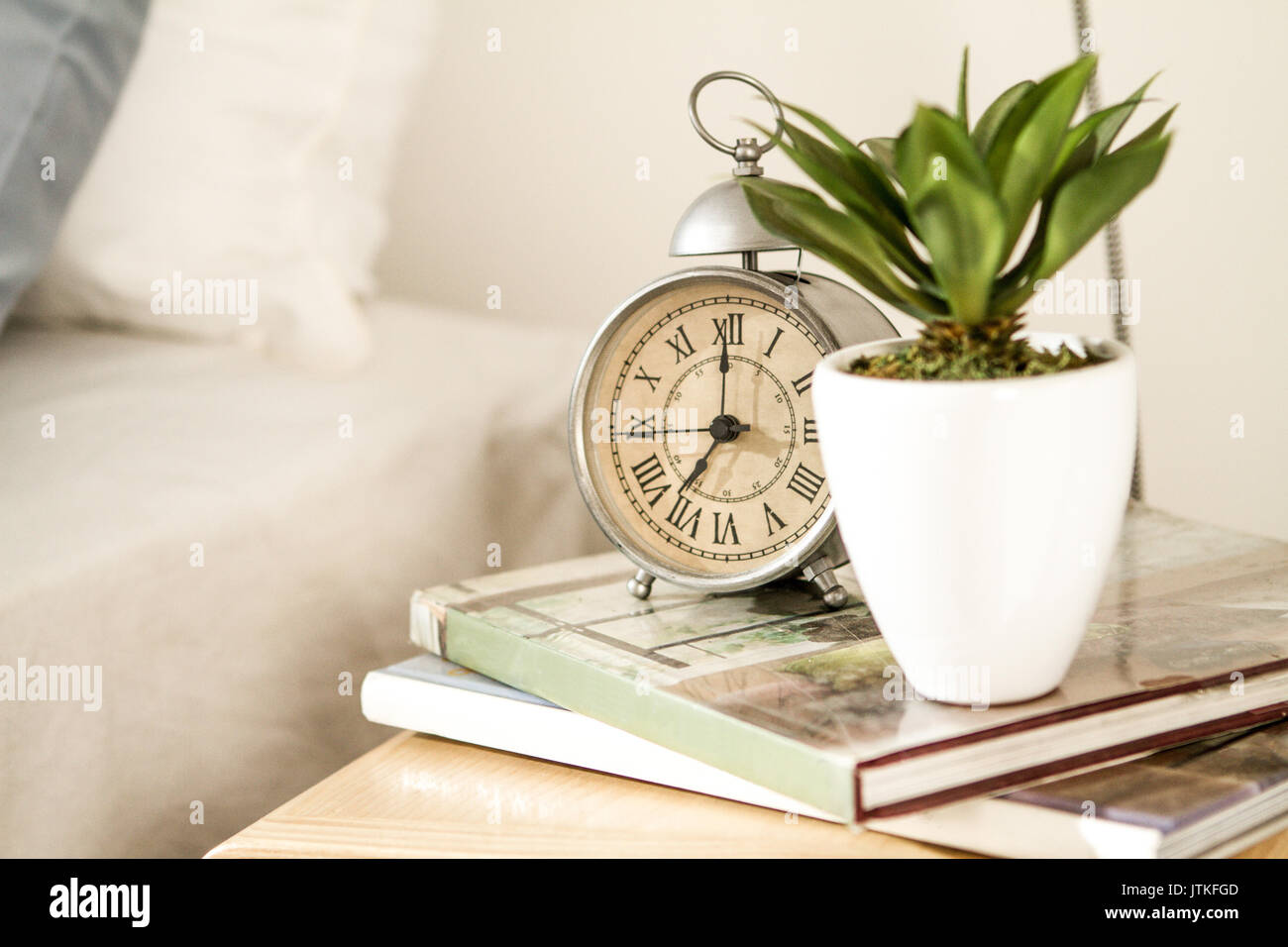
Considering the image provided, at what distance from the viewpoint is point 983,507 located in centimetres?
51

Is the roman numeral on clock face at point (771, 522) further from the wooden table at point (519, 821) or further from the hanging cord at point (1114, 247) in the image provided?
the hanging cord at point (1114, 247)

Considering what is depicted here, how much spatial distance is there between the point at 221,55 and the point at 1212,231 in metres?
0.90

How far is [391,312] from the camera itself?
1.27 m

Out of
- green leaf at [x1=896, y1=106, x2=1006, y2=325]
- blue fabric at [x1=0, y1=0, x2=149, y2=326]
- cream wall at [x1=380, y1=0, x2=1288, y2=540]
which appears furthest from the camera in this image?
cream wall at [x1=380, y1=0, x2=1288, y2=540]

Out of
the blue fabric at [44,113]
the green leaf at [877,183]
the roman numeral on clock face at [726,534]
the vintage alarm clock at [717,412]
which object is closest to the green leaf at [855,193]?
the green leaf at [877,183]

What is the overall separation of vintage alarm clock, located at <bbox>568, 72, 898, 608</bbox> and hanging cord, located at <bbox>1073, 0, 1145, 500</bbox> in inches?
13.0

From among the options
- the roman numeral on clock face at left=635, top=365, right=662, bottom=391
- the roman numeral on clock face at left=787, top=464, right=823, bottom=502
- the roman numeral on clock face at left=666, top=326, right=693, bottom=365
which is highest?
the roman numeral on clock face at left=666, top=326, right=693, bottom=365

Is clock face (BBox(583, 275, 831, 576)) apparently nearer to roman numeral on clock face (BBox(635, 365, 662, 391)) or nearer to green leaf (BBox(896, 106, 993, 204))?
roman numeral on clock face (BBox(635, 365, 662, 391))

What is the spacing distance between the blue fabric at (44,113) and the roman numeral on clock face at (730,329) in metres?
0.54

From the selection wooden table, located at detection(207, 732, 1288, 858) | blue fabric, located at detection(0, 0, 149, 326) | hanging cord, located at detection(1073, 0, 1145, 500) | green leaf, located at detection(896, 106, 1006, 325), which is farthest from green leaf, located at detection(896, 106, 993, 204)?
blue fabric, located at detection(0, 0, 149, 326)

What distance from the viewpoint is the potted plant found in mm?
492

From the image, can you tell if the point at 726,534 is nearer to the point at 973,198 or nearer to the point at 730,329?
the point at 730,329

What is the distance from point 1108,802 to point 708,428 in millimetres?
334

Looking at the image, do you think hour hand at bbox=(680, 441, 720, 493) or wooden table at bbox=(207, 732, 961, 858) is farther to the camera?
hour hand at bbox=(680, 441, 720, 493)
